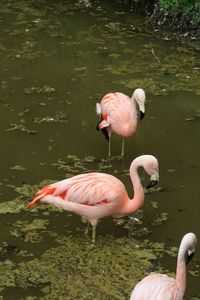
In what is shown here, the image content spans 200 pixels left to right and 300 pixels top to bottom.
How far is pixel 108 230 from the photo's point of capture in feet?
16.0

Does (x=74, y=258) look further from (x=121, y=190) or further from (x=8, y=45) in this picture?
(x=8, y=45)

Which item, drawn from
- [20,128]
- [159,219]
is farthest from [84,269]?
[20,128]

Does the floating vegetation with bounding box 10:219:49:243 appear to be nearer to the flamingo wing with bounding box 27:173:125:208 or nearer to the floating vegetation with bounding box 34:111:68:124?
the flamingo wing with bounding box 27:173:125:208

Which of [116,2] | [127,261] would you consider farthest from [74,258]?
[116,2]

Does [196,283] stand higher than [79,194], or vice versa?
[79,194]

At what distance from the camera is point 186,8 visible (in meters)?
9.19

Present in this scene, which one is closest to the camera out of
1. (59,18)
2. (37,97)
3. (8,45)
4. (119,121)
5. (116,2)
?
(119,121)

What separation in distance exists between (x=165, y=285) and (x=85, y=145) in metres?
2.79

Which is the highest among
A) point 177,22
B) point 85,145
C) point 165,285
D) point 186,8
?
point 186,8

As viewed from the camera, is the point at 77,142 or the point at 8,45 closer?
the point at 77,142

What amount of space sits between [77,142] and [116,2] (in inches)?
227

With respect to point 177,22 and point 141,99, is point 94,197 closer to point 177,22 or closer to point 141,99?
point 141,99

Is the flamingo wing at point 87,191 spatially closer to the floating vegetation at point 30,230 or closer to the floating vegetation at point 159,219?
the floating vegetation at point 30,230

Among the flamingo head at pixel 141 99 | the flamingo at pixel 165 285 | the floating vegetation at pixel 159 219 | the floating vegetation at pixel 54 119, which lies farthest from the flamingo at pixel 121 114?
the flamingo at pixel 165 285
